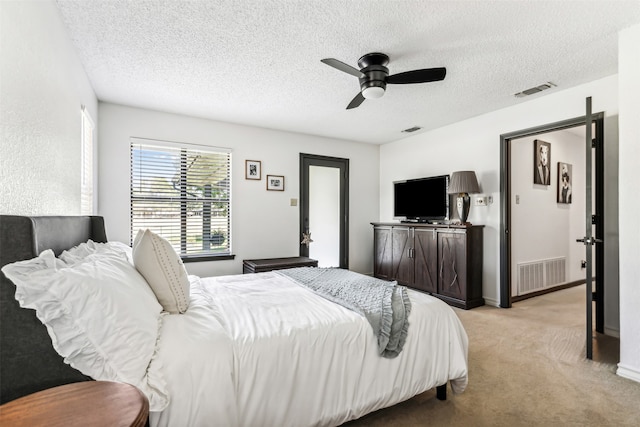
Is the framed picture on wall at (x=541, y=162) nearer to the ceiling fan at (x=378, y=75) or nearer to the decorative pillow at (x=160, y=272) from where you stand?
the ceiling fan at (x=378, y=75)

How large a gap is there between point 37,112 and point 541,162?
5.51 metres

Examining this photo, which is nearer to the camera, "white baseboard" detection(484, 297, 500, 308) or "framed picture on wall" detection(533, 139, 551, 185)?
"white baseboard" detection(484, 297, 500, 308)

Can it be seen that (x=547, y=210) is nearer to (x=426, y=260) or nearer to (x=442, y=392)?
(x=426, y=260)

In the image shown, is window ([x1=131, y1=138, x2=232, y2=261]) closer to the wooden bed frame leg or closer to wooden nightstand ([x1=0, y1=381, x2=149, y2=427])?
the wooden bed frame leg

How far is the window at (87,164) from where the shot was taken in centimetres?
280

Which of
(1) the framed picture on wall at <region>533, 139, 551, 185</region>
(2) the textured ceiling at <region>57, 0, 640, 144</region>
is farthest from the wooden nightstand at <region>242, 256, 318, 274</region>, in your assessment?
(1) the framed picture on wall at <region>533, 139, 551, 185</region>

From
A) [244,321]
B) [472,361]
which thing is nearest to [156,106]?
[244,321]

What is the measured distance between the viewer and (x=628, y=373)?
85.4 inches

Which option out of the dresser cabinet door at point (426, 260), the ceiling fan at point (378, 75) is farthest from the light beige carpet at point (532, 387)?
the ceiling fan at point (378, 75)

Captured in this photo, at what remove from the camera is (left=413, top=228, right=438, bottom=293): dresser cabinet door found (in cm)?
409

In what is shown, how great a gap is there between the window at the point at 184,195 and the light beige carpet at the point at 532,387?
3118 millimetres

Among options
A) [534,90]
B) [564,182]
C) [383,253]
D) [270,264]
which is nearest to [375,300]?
[270,264]

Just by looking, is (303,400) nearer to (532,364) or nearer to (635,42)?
(532,364)

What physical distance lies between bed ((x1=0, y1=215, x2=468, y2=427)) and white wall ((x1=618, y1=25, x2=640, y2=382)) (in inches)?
53.2
